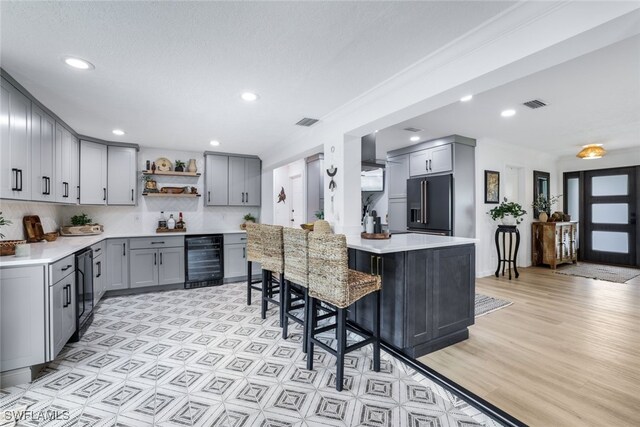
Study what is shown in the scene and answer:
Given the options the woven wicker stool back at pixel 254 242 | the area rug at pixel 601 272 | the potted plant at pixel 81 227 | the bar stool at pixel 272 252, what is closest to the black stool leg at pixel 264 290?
the bar stool at pixel 272 252

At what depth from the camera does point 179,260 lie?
4.68 metres

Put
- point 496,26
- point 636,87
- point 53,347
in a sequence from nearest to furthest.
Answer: point 496,26, point 53,347, point 636,87

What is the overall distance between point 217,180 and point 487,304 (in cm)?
470

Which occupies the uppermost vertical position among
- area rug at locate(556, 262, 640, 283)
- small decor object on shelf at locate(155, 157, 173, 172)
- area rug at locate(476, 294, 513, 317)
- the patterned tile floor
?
small decor object on shelf at locate(155, 157, 173, 172)

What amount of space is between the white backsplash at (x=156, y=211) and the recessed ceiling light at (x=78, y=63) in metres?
2.54

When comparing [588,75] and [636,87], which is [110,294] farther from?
[636,87]

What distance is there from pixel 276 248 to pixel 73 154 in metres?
3.20

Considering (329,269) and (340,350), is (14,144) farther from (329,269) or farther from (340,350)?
(340,350)

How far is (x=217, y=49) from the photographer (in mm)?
2014

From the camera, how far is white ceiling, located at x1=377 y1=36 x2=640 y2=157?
2.62 m

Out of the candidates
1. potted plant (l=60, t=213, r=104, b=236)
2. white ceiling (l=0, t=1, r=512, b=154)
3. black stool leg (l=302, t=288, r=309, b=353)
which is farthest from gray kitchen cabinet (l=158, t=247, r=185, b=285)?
black stool leg (l=302, t=288, r=309, b=353)

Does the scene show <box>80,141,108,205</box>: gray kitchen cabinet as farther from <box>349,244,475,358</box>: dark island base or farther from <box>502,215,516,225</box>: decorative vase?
<box>502,215,516,225</box>: decorative vase

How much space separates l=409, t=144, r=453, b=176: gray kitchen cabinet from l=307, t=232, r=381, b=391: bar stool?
3475 millimetres

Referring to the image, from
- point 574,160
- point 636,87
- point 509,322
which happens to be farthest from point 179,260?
point 574,160
